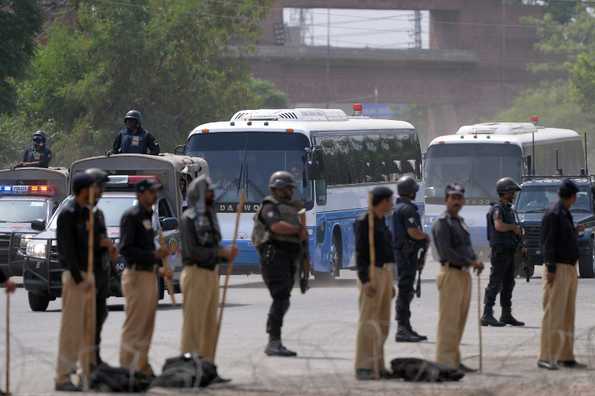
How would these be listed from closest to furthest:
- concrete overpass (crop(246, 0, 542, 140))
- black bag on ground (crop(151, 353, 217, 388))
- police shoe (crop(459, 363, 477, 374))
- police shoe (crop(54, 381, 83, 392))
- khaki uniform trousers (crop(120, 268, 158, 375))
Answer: police shoe (crop(54, 381, 83, 392)) → black bag on ground (crop(151, 353, 217, 388)) → khaki uniform trousers (crop(120, 268, 158, 375)) → police shoe (crop(459, 363, 477, 374)) → concrete overpass (crop(246, 0, 542, 140))

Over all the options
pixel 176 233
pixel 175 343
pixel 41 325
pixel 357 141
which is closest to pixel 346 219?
pixel 357 141

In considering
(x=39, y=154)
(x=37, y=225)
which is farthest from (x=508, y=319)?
(x=39, y=154)

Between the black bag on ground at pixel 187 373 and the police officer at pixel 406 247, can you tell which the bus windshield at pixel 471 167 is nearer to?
the police officer at pixel 406 247

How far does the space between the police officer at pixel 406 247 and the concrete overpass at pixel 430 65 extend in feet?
212

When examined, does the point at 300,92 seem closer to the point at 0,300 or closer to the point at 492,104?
the point at 492,104

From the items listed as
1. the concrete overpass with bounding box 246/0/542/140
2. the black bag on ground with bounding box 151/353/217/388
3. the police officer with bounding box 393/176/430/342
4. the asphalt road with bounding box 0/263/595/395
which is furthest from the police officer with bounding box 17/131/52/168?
the concrete overpass with bounding box 246/0/542/140

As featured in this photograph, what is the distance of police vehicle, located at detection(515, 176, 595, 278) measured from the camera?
32094 millimetres

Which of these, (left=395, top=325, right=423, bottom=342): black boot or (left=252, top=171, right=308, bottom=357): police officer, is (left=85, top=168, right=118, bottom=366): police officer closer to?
(left=252, top=171, right=308, bottom=357): police officer

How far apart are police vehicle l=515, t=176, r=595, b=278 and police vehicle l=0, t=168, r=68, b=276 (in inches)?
350

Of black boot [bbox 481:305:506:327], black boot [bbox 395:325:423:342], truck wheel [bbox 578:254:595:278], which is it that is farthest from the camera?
truck wheel [bbox 578:254:595:278]

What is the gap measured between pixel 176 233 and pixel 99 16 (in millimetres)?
29285

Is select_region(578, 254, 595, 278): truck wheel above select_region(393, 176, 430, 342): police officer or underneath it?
underneath

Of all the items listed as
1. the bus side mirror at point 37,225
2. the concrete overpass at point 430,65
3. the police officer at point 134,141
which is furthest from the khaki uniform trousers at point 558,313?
the concrete overpass at point 430,65

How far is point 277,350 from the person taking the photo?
1608 cm
